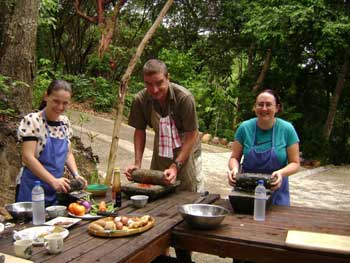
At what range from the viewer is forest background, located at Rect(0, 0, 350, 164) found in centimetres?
1066

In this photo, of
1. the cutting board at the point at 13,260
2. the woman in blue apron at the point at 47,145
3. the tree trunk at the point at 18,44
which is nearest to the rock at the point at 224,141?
the tree trunk at the point at 18,44

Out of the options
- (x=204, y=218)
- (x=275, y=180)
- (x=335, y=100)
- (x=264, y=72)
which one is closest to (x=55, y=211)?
(x=204, y=218)

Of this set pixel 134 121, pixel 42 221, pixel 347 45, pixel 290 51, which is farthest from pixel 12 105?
pixel 290 51

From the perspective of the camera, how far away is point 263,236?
2.23 meters

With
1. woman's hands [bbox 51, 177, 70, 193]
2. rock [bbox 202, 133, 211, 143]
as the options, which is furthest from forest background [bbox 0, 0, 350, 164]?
woman's hands [bbox 51, 177, 70, 193]

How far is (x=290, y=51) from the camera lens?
40.2ft

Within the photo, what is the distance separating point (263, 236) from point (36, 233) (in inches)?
48.8

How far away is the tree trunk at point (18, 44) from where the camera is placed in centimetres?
490

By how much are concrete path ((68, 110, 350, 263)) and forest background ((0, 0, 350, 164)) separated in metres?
1.54

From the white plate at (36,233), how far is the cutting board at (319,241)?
1216 mm

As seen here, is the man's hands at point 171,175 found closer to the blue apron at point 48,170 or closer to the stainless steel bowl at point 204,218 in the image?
the stainless steel bowl at point 204,218

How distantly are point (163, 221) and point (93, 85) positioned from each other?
1279cm

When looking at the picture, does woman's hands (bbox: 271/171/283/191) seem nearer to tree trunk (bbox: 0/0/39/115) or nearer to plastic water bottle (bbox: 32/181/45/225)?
plastic water bottle (bbox: 32/181/45/225)

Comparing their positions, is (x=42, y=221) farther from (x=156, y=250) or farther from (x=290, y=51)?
(x=290, y=51)
